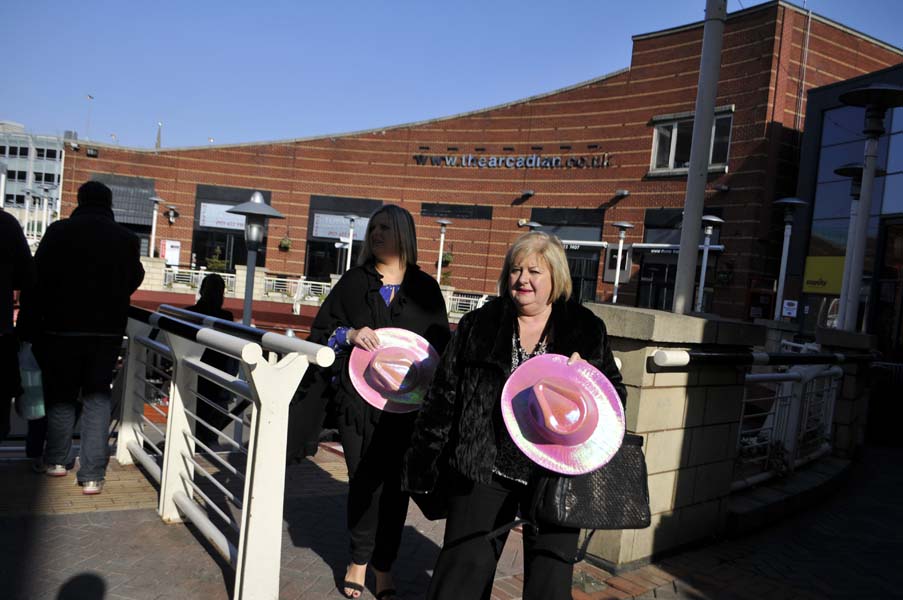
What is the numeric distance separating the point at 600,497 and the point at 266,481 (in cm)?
128

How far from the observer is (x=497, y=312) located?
259 cm

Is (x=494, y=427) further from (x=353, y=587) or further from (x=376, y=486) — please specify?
(x=353, y=587)

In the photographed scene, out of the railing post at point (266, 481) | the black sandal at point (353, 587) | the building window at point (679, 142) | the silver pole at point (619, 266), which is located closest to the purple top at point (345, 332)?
the railing post at point (266, 481)

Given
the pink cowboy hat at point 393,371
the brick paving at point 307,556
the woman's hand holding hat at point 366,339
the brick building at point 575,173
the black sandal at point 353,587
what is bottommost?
the brick paving at point 307,556

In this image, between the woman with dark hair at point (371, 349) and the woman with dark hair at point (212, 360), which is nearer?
the woman with dark hair at point (371, 349)

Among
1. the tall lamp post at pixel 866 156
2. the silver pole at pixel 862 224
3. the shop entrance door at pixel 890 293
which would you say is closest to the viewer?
the tall lamp post at pixel 866 156

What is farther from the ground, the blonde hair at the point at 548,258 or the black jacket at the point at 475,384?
the blonde hair at the point at 548,258

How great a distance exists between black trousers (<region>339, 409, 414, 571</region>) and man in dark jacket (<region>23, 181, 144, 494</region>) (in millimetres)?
1960

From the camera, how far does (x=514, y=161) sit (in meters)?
31.7

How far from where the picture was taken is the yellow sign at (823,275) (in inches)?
851

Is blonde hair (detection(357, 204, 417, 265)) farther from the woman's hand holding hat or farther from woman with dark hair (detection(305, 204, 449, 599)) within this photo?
the woman's hand holding hat

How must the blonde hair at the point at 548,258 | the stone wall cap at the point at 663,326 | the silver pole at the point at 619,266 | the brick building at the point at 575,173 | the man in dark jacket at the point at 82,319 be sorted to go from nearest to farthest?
the blonde hair at the point at 548,258 < the stone wall cap at the point at 663,326 < the man in dark jacket at the point at 82,319 < the brick building at the point at 575,173 < the silver pole at the point at 619,266

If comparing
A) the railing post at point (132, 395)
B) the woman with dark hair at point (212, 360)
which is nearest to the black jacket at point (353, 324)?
the railing post at point (132, 395)

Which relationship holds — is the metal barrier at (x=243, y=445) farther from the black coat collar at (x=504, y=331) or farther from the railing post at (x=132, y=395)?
the black coat collar at (x=504, y=331)
